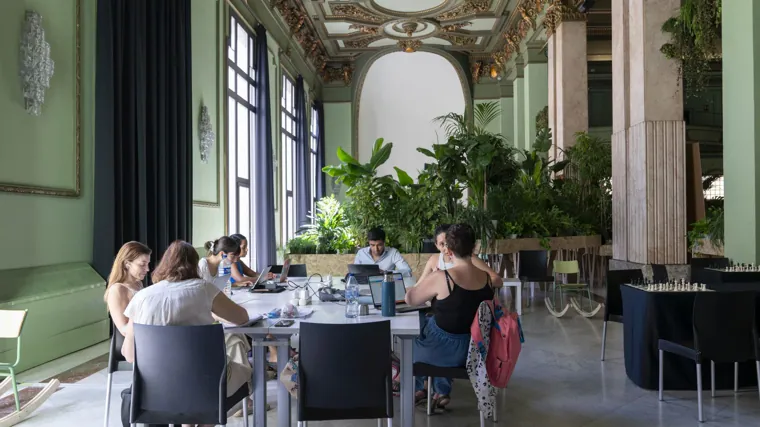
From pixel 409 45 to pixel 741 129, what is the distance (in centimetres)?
1229

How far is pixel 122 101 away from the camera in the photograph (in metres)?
6.41

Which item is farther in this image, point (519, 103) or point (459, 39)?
point (459, 39)

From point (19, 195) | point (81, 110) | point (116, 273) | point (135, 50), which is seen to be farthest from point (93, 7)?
point (116, 273)

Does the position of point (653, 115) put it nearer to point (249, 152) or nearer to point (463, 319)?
point (463, 319)

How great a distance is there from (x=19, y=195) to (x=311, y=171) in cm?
1360

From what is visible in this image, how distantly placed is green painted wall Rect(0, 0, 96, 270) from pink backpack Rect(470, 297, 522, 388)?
157 inches

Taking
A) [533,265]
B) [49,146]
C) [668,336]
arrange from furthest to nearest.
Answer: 1. [533,265]
2. [49,146]
3. [668,336]

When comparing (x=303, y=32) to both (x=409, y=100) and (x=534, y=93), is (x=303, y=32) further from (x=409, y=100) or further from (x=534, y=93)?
(x=534, y=93)

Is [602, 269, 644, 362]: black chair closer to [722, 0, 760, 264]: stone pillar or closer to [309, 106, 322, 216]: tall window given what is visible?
[722, 0, 760, 264]: stone pillar

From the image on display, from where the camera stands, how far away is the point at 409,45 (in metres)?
17.5

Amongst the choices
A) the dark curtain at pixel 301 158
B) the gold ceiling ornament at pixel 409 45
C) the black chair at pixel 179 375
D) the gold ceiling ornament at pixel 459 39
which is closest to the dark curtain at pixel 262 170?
the dark curtain at pixel 301 158

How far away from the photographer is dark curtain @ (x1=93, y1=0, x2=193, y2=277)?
6.11m

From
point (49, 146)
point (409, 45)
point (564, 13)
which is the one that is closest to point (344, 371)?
point (49, 146)

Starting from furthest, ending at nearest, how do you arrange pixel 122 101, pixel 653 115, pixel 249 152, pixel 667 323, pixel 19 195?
1. pixel 249 152
2. pixel 653 115
3. pixel 122 101
4. pixel 19 195
5. pixel 667 323
